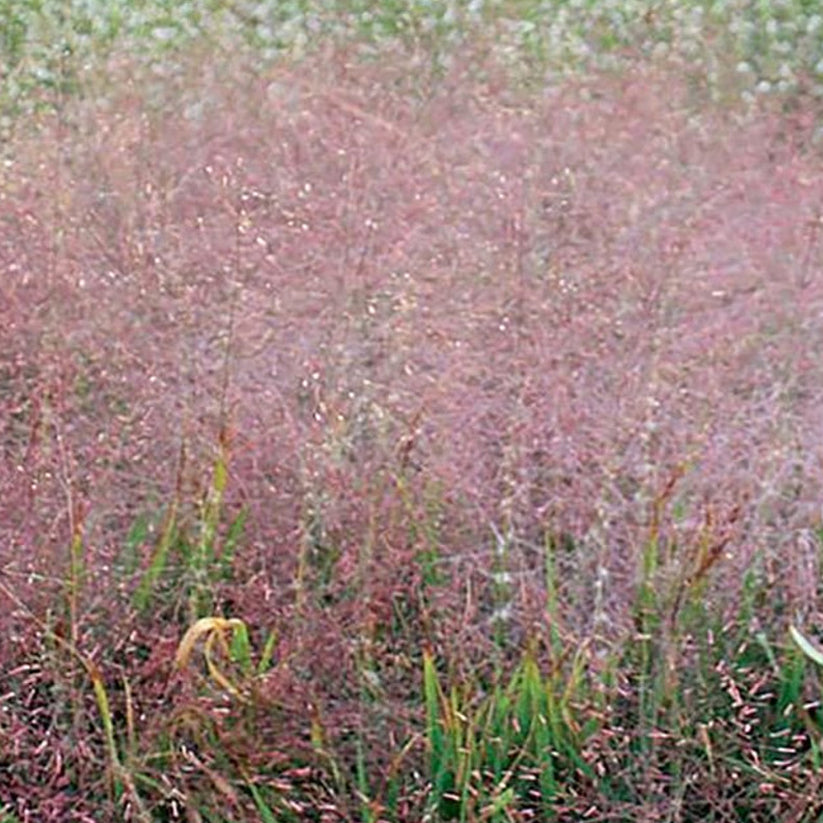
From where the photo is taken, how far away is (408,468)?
214 cm

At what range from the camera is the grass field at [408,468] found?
1933mm

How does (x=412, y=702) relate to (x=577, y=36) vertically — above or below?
below

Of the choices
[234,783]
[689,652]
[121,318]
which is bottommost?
[234,783]

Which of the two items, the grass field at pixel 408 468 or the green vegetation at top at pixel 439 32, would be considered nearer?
the grass field at pixel 408 468

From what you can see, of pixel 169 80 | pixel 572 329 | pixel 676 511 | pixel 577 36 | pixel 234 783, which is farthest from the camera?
pixel 577 36

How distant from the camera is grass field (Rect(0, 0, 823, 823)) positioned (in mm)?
1933

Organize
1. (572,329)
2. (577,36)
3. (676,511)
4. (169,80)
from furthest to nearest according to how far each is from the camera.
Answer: (577,36)
(169,80)
(572,329)
(676,511)

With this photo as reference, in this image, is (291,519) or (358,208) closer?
(291,519)

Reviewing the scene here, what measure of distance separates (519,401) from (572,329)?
157 millimetres

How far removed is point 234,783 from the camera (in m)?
1.92

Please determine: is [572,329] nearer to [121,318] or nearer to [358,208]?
[358,208]

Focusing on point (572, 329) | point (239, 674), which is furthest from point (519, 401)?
point (239, 674)

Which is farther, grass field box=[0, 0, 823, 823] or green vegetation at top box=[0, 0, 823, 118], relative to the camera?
green vegetation at top box=[0, 0, 823, 118]

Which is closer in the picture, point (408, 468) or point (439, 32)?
point (408, 468)
